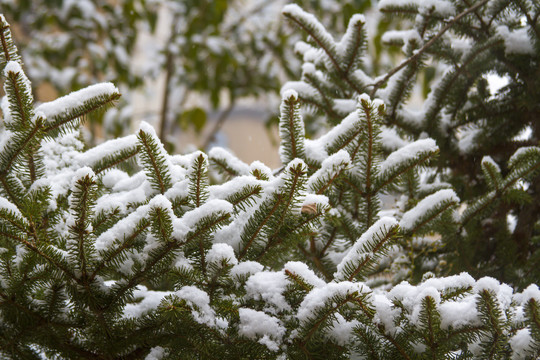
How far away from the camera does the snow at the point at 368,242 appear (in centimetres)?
79

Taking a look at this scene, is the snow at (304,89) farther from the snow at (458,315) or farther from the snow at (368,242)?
the snow at (458,315)

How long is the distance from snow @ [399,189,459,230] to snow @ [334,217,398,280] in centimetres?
29

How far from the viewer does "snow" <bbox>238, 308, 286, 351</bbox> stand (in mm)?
769

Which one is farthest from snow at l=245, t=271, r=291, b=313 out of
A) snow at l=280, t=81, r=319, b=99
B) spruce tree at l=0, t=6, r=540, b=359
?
snow at l=280, t=81, r=319, b=99

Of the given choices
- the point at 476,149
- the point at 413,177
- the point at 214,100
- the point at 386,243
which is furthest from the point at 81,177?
the point at 214,100

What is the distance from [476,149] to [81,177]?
1135mm

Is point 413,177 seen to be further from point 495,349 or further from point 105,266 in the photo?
point 105,266

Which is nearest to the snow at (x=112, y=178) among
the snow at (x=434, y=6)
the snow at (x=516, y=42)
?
the snow at (x=434, y=6)

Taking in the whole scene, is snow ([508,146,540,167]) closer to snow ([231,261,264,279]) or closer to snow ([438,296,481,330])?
snow ([438,296,481,330])

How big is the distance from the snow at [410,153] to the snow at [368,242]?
0.26 m

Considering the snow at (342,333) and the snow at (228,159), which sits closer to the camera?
the snow at (342,333)

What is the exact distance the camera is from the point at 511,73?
4.68 feet

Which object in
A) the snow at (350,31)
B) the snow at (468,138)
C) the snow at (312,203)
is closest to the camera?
the snow at (312,203)

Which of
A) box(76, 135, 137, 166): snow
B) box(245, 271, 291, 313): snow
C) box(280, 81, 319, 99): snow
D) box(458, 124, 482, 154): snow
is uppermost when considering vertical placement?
box(280, 81, 319, 99): snow
